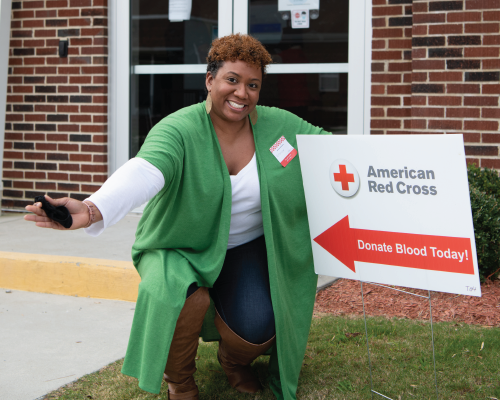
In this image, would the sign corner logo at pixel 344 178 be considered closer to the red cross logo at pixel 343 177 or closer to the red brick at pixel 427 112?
the red cross logo at pixel 343 177

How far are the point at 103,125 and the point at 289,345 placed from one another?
4276 mm

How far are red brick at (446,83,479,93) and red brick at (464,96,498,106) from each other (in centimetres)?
6

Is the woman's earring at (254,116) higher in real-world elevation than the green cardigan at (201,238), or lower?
higher

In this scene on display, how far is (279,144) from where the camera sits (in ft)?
9.51

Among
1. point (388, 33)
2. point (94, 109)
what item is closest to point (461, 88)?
point (388, 33)

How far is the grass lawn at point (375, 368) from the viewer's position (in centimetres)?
289

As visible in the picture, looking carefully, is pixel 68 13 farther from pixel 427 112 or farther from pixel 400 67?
pixel 427 112

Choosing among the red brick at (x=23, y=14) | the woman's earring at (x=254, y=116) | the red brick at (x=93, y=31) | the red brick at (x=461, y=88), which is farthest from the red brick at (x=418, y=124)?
the red brick at (x=23, y=14)

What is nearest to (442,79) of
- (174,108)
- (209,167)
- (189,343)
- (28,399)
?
(174,108)

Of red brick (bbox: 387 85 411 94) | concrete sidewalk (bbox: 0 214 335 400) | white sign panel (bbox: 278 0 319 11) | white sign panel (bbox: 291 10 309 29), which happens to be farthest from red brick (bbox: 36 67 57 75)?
red brick (bbox: 387 85 411 94)

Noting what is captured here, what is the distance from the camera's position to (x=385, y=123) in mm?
5652

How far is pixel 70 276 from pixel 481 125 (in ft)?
11.6

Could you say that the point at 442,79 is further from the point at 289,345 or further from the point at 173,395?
the point at 173,395

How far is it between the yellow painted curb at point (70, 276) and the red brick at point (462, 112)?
291 centimetres
